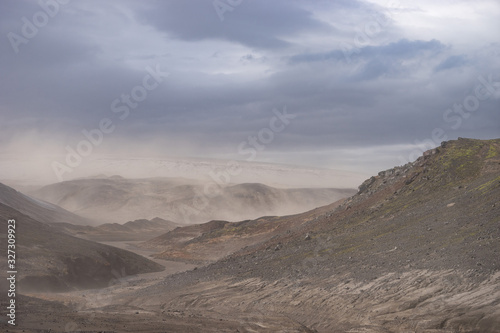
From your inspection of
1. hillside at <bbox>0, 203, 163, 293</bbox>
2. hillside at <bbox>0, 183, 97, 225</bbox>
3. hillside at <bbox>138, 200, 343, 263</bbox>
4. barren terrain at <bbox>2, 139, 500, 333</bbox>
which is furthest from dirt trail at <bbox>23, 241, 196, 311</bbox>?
hillside at <bbox>0, 183, 97, 225</bbox>

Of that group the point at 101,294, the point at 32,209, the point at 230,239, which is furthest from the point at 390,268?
the point at 32,209

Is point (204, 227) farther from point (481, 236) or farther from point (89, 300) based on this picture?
point (481, 236)

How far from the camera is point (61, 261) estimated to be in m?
47.7

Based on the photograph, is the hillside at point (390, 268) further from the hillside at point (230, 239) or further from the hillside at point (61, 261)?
the hillside at point (230, 239)

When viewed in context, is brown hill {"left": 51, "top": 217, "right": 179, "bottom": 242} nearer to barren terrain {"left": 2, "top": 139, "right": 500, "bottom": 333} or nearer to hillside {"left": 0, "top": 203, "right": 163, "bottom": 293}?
hillside {"left": 0, "top": 203, "right": 163, "bottom": 293}

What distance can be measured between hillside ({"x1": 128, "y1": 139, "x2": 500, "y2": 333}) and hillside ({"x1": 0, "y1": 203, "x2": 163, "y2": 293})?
8591 mm

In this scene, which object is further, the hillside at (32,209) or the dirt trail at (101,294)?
the hillside at (32,209)

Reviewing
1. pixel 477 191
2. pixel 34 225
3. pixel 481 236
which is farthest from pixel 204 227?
pixel 481 236

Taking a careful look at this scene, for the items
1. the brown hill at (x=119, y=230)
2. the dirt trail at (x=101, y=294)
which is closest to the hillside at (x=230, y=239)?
the dirt trail at (x=101, y=294)

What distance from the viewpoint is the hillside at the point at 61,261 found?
142 feet

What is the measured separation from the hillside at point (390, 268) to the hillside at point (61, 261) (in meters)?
8.59

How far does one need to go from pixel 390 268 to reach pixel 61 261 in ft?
102

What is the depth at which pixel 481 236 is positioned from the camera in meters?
28.6

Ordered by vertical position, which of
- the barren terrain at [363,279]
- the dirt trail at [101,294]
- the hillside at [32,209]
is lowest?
the dirt trail at [101,294]
